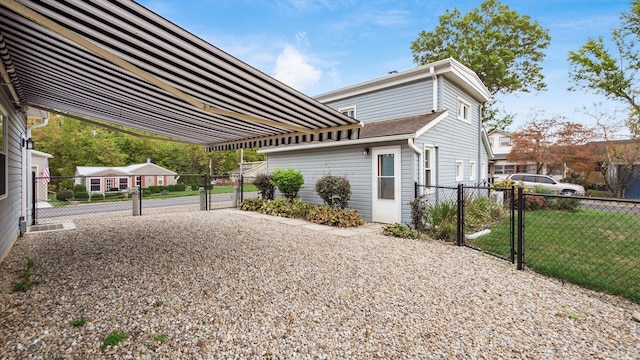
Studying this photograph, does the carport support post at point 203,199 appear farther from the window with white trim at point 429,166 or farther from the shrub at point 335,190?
the window with white trim at point 429,166

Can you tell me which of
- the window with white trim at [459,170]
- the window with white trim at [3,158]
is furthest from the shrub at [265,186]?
the window with white trim at [3,158]

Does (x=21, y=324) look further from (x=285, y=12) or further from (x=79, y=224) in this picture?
(x=285, y=12)

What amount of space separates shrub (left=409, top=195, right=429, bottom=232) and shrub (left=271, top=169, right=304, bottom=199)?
15.8ft

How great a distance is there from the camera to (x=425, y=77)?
9.73 metres

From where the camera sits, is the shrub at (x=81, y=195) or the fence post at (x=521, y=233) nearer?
the fence post at (x=521, y=233)

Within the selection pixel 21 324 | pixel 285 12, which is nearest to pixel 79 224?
pixel 21 324

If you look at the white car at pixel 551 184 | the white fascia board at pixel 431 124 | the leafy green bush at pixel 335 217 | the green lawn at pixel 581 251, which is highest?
the white fascia board at pixel 431 124

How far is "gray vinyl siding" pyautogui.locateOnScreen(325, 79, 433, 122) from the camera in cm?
987

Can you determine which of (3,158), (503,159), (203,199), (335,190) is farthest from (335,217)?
(503,159)

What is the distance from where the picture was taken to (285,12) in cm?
1141

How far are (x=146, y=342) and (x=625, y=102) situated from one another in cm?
2781

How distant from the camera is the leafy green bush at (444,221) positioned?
22.4ft

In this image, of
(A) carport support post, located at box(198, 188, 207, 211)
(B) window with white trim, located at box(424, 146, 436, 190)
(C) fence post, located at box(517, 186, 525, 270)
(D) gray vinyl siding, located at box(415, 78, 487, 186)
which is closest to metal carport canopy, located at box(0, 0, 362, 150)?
(C) fence post, located at box(517, 186, 525, 270)

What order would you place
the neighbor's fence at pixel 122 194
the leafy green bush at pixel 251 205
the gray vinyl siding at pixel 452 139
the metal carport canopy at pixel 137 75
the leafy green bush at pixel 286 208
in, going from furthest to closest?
1. the neighbor's fence at pixel 122 194
2. the leafy green bush at pixel 251 205
3. the leafy green bush at pixel 286 208
4. the gray vinyl siding at pixel 452 139
5. the metal carport canopy at pixel 137 75
